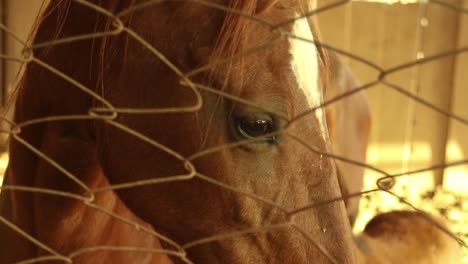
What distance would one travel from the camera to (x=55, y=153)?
4.15ft

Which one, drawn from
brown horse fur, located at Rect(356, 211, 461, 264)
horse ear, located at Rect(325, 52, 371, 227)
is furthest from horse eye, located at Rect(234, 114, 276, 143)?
horse ear, located at Rect(325, 52, 371, 227)

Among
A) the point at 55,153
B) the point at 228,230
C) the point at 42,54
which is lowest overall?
the point at 228,230

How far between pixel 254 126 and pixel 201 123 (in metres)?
0.09

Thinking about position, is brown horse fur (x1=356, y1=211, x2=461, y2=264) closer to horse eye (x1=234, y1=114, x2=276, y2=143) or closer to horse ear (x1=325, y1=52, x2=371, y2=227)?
horse ear (x1=325, y1=52, x2=371, y2=227)

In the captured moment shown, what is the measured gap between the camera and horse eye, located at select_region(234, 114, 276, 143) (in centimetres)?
100

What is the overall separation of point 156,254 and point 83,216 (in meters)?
0.20

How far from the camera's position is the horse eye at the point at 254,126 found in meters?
1.00

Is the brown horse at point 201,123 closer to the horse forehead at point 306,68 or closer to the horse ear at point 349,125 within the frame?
the horse forehead at point 306,68

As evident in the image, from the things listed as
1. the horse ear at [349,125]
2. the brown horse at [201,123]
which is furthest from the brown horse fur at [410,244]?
the brown horse at [201,123]

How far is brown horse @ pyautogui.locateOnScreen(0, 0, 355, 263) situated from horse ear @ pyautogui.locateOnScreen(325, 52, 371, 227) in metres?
1.48

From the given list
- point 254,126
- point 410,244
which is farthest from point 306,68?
point 410,244

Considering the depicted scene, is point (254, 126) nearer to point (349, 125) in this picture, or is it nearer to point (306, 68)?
point (306, 68)

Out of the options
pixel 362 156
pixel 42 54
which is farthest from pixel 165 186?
pixel 362 156

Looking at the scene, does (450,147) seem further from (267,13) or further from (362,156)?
(267,13)
